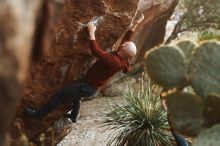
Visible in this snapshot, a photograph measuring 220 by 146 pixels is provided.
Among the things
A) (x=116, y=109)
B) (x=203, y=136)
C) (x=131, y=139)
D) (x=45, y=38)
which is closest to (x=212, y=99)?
(x=203, y=136)

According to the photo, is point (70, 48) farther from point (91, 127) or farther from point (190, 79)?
point (91, 127)

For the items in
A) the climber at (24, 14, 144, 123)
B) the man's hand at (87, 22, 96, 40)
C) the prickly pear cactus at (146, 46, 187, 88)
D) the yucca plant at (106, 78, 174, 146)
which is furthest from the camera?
the yucca plant at (106, 78, 174, 146)

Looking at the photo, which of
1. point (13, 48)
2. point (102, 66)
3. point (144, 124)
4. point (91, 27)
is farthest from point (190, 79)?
point (144, 124)

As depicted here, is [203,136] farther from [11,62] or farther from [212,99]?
[11,62]

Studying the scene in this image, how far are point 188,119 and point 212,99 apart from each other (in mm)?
441

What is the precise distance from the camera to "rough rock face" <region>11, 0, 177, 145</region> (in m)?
8.24

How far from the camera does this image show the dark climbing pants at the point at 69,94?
8250 millimetres

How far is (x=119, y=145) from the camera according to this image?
997cm

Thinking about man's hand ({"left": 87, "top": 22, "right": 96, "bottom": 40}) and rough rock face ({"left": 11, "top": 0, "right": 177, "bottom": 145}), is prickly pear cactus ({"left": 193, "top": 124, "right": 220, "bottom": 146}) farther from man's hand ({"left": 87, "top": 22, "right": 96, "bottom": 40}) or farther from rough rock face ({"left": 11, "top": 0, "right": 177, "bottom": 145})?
rough rock face ({"left": 11, "top": 0, "right": 177, "bottom": 145})

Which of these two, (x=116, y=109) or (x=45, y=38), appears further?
(x=116, y=109)

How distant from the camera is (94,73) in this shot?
320 inches

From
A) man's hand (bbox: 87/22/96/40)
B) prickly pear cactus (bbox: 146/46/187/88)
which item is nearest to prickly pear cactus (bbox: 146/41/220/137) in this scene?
prickly pear cactus (bbox: 146/46/187/88)

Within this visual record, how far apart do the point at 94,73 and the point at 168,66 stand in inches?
112

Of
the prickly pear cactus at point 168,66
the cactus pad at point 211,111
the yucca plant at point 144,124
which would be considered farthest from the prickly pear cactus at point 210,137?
the yucca plant at point 144,124
